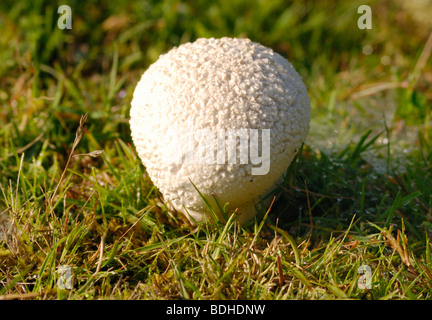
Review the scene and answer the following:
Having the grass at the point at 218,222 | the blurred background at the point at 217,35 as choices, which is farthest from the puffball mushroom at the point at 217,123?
the blurred background at the point at 217,35

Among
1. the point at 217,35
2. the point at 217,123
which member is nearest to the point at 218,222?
the point at 217,123

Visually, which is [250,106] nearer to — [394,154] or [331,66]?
[394,154]

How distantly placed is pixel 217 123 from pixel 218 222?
1.72ft

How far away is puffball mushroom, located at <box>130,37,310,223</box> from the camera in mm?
1780

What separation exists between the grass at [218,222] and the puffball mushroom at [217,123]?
220mm

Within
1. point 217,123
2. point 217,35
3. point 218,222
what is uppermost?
point 217,35

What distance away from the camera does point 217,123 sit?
1773 mm

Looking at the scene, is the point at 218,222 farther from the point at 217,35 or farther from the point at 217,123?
the point at 217,35

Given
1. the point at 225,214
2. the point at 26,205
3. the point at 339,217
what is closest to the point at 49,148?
the point at 26,205

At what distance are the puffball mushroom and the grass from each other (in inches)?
8.7

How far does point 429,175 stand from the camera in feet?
8.38

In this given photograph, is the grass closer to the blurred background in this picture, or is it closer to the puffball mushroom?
the blurred background
